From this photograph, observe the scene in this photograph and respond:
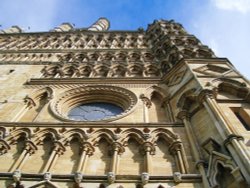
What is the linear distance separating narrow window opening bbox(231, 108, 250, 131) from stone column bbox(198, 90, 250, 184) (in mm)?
622

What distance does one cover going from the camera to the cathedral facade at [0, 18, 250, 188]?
20.6 ft

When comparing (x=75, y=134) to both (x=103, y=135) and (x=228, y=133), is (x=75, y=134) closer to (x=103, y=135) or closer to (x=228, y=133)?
(x=103, y=135)

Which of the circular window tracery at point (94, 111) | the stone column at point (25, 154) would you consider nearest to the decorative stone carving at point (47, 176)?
the stone column at point (25, 154)

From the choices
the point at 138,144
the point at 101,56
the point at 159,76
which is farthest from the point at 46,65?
the point at 138,144

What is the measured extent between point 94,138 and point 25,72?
21.8ft

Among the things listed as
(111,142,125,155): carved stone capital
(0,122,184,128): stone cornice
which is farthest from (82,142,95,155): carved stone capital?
(0,122,184,128): stone cornice

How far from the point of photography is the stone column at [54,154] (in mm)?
6920

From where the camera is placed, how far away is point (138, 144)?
304 inches

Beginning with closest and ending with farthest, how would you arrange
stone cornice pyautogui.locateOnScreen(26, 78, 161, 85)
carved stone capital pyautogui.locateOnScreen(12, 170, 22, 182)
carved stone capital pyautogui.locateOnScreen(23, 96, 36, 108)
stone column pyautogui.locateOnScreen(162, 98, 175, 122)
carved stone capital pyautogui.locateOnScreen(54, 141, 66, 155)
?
carved stone capital pyautogui.locateOnScreen(12, 170, 22, 182) < carved stone capital pyautogui.locateOnScreen(54, 141, 66, 155) < stone column pyautogui.locateOnScreen(162, 98, 175, 122) < carved stone capital pyautogui.locateOnScreen(23, 96, 36, 108) < stone cornice pyautogui.locateOnScreen(26, 78, 161, 85)

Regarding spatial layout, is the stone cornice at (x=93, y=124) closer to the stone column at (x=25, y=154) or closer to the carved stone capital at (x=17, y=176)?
the stone column at (x=25, y=154)

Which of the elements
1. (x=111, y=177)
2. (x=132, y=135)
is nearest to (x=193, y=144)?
(x=132, y=135)

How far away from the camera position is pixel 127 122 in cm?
870

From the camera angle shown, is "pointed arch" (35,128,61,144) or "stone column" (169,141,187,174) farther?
"pointed arch" (35,128,61,144)

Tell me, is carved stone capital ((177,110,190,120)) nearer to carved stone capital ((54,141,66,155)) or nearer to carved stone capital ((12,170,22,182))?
carved stone capital ((54,141,66,155))
